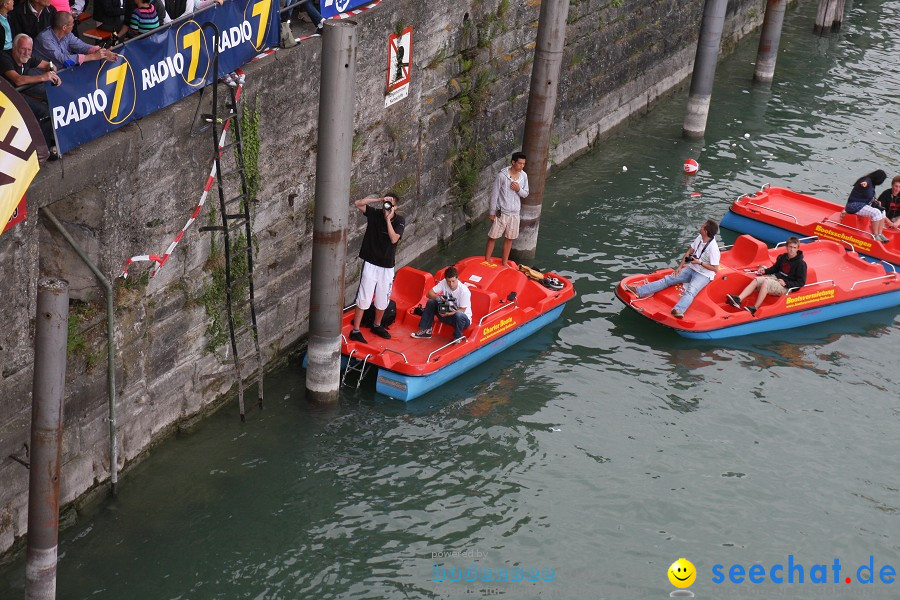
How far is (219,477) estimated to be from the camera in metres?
12.6

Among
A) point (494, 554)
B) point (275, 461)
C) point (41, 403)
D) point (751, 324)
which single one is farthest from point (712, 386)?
point (41, 403)

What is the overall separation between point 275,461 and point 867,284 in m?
9.35

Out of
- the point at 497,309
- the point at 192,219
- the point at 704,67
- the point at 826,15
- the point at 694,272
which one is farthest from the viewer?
the point at 826,15

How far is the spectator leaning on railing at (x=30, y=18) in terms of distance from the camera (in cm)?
1155

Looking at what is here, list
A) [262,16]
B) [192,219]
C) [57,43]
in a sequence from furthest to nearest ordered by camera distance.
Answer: [262,16] < [192,219] < [57,43]

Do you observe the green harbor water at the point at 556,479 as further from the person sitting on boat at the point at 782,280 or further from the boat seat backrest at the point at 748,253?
the boat seat backrest at the point at 748,253

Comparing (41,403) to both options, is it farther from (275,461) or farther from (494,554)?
(494,554)

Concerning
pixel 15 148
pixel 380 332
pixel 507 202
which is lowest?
pixel 380 332

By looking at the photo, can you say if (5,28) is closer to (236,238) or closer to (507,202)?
(236,238)

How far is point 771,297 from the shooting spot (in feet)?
55.5

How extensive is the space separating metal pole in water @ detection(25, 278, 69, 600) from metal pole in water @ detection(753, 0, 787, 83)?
67.9 ft

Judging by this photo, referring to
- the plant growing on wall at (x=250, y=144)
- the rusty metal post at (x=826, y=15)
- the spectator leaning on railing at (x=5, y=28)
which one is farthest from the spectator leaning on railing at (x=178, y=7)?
the rusty metal post at (x=826, y=15)

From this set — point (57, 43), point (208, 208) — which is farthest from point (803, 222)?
point (57, 43)

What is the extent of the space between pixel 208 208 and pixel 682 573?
20.6 ft
